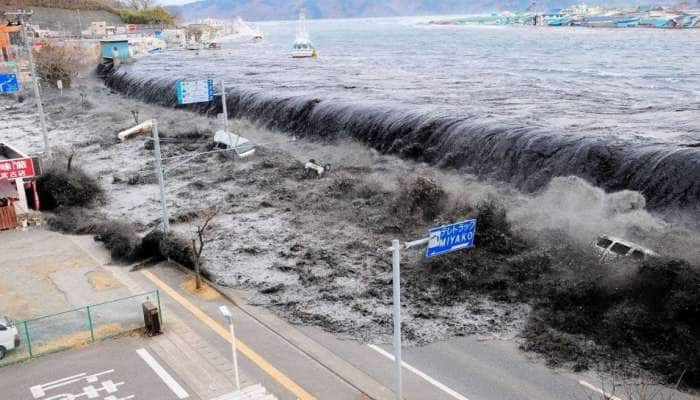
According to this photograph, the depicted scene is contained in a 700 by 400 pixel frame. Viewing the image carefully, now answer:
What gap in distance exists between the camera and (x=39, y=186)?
35344 mm

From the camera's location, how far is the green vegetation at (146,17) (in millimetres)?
169000

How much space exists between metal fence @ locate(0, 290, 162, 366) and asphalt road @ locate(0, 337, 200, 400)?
382mm

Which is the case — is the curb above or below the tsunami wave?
below

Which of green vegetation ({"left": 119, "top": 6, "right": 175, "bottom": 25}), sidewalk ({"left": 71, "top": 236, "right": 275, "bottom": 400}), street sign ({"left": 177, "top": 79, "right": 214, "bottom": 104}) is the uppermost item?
green vegetation ({"left": 119, "top": 6, "right": 175, "bottom": 25})

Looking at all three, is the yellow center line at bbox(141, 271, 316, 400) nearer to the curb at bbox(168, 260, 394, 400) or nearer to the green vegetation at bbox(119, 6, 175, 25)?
the curb at bbox(168, 260, 394, 400)

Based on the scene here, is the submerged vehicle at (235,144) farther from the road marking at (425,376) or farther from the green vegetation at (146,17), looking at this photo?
the green vegetation at (146,17)

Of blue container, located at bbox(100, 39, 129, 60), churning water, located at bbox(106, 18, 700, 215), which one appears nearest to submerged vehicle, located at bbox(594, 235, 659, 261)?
churning water, located at bbox(106, 18, 700, 215)

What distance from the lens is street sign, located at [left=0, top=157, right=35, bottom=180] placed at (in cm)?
3027

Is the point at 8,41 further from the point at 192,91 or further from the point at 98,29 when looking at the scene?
the point at 98,29

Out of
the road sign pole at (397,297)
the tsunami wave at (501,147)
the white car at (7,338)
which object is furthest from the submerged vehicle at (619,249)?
the white car at (7,338)

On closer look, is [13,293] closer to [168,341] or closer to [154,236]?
[154,236]

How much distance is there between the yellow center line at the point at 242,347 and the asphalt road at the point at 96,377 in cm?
231

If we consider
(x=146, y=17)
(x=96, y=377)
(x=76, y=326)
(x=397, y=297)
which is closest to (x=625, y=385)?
(x=397, y=297)

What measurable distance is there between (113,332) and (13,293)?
6.36 metres
